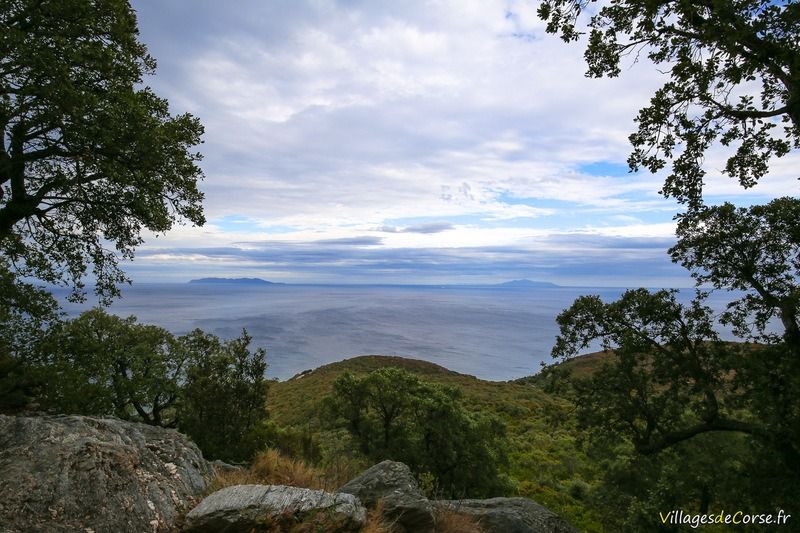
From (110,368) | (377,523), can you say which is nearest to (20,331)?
(110,368)

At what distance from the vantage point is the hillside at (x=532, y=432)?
70.3 feet

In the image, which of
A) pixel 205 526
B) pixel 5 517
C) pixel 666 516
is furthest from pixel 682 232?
pixel 5 517

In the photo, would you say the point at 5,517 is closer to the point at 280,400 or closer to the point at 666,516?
the point at 666,516

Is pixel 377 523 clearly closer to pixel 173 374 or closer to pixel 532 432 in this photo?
pixel 173 374

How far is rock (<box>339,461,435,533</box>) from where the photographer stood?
7.66 m

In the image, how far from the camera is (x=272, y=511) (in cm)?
640

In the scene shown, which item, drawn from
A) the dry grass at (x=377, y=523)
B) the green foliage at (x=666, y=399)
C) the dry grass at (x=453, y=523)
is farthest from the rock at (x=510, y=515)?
the green foliage at (x=666, y=399)

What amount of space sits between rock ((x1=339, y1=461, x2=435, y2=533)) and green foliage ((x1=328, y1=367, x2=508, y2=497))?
31.3 ft

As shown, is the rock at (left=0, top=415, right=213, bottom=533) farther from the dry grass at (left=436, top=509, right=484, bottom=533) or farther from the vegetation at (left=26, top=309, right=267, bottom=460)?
the vegetation at (left=26, top=309, right=267, bottom=460)

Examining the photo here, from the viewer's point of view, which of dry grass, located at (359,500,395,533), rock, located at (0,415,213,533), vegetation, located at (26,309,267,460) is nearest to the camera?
rock, located at (0,415,213,533)

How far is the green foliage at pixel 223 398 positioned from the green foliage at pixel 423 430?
16.6ft

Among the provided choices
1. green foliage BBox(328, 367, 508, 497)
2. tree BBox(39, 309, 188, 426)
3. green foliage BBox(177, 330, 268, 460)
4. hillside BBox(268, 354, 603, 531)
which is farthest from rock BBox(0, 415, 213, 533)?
green foliage BBox(328, 367, 508, 497)

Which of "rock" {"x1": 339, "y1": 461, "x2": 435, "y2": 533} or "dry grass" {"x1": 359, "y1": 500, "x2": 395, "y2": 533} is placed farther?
"rock" {"x1": 339, "y1": 461, "x2": 435, "y2": 533}

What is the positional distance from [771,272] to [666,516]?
779 centimetres
